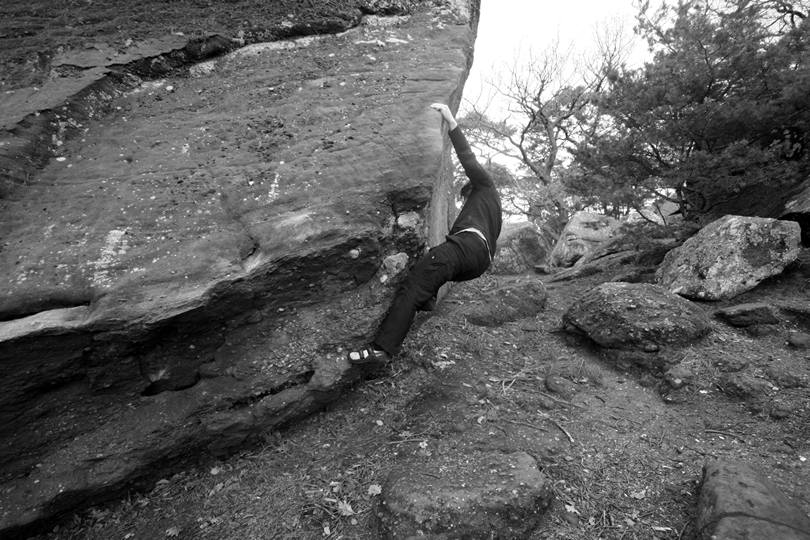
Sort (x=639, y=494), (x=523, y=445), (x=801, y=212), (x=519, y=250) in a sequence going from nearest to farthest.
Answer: (x=639, y=494) < (x=523, y=445) < (x=801, y=212) < (x=519, y=250)

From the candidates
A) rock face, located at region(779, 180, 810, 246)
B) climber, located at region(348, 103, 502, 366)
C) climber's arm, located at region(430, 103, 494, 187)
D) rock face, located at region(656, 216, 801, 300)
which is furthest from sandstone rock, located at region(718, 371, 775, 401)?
rock face, located at region(779, 180, 810, 246)

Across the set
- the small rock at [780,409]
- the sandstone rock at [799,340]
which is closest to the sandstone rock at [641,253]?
the sandstone rock at [799,340]

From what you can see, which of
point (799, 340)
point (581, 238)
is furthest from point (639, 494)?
point (581, 238)

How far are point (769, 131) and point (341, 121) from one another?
214 inches

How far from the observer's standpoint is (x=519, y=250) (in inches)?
470

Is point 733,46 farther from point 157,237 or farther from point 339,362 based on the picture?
point 157,237

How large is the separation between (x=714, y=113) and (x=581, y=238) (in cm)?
628

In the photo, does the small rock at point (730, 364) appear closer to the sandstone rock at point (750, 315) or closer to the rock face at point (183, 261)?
the sandstone rock at point (750, 315)

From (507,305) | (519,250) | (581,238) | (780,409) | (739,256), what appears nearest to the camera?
(780,409)

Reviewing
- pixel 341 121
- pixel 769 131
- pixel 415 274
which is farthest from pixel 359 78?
pixel 769 131

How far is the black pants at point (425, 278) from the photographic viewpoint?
350cm

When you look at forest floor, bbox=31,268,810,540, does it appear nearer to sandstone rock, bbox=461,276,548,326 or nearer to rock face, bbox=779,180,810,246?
sandstone rock, bbox=461,276,548,326

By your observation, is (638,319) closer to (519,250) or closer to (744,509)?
(744,509)

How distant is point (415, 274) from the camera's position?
3.63 m
